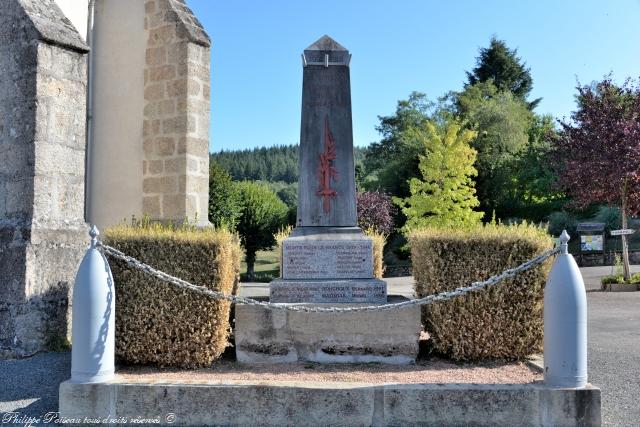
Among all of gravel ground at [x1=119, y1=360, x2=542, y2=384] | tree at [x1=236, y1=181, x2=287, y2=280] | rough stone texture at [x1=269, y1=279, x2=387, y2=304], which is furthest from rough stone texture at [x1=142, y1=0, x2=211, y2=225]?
tree at [x1=236, y1=181, x2=287, y2=280]

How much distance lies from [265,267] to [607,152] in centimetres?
2296

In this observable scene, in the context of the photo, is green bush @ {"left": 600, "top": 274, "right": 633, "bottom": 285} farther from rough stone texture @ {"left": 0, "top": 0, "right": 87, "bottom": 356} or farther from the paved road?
rough stone texture @ {"left": 0, "top": 0, "right": 87, "bottom": 356}

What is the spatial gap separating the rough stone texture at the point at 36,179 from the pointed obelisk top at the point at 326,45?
263 centimetres

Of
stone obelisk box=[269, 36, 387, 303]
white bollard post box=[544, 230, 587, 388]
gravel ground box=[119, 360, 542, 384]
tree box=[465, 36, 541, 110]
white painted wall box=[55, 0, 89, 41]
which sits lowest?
gravel ground box=[119, 360, 542, 384]

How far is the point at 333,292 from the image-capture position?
5.93 metres

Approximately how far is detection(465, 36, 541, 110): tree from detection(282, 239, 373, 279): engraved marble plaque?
43827 mm

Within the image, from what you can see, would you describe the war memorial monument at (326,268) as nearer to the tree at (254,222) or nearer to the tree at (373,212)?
the tree at (254,222)

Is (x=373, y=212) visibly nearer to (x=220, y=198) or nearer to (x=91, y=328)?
(x=220, y=198)

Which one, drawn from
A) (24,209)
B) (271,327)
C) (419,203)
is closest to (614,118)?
(419,203)

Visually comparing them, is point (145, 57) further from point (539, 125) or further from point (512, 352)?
point (539, 125)

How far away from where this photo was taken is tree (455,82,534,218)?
33688mm

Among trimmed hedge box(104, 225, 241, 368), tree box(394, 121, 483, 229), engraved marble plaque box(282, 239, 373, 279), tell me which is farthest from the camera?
tree box(394, 121, 483, 229)

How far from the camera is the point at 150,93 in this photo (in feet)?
29.8

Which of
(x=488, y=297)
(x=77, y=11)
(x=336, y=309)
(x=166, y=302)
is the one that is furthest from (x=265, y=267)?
(x=336, y=309)
